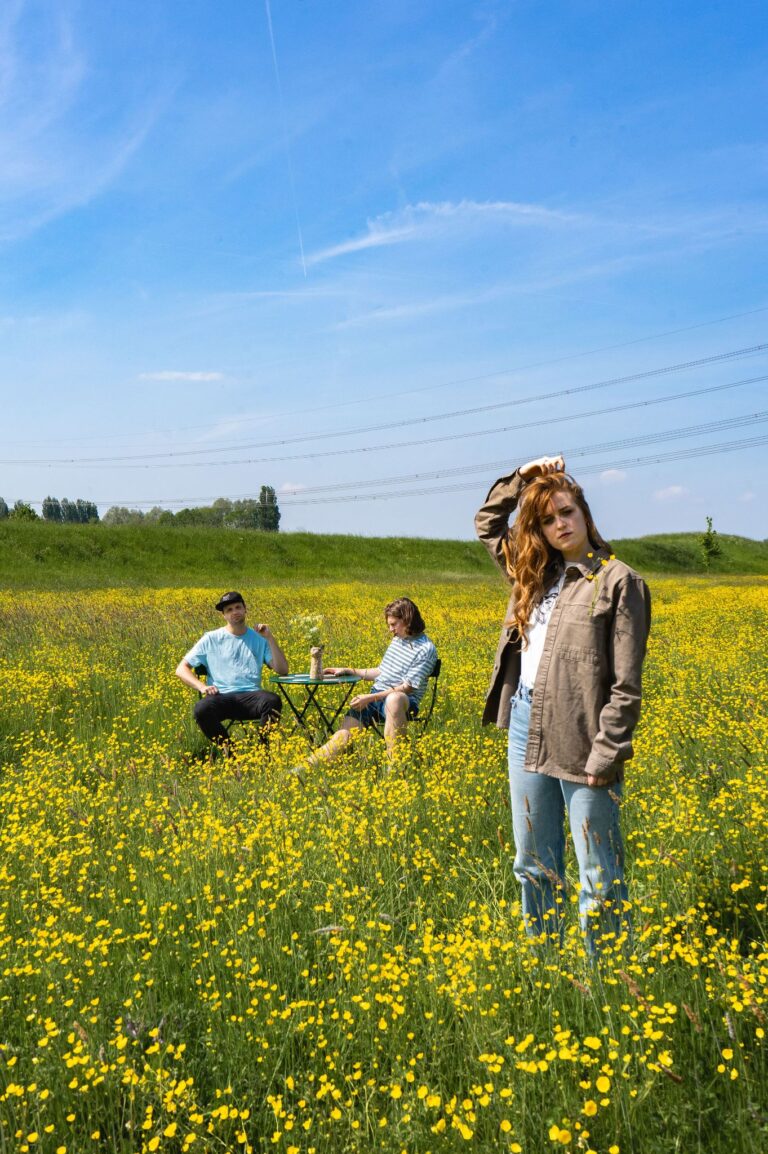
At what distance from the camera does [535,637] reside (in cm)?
344

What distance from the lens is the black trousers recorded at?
741cm

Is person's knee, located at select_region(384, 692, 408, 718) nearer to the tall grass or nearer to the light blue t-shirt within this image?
the tall grass

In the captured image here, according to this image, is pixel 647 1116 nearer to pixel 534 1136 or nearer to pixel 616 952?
pixel 534 1136

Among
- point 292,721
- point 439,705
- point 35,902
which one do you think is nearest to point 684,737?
point 439,705

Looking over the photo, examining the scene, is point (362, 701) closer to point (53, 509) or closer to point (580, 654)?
point (580, 654)

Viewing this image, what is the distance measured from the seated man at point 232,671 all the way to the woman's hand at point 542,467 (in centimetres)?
422

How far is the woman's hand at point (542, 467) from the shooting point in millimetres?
3486

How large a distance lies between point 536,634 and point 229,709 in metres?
4.66

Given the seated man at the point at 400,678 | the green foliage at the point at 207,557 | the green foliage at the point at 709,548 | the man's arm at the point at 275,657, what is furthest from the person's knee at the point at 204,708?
the green foliage at the point at 709,548

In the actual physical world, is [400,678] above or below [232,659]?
below

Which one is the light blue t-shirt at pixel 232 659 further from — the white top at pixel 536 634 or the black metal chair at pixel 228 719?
the white top at pixel 536 634

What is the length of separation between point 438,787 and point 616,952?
7.14 ft

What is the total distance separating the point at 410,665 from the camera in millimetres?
6836

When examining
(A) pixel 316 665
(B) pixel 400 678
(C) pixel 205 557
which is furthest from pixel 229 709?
(C) pixel 205 557
